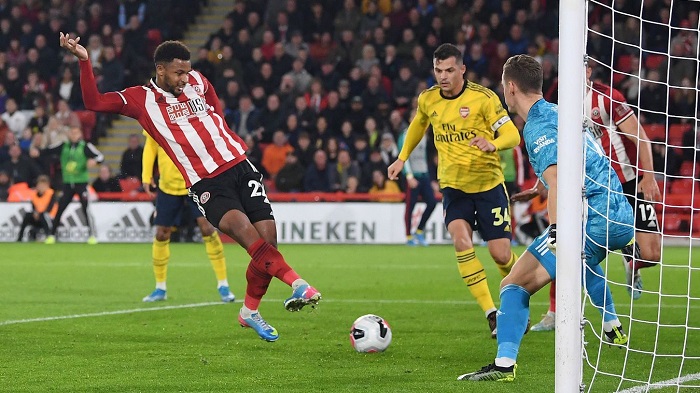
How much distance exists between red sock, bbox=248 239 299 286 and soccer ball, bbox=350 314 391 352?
2.05 ft

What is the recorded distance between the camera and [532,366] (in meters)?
6.63

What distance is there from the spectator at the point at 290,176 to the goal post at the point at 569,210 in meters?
16.4

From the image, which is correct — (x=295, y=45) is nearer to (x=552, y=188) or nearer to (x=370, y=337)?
(x=370, y=337)

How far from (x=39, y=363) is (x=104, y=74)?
61.1 ft

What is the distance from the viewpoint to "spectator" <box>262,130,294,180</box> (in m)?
21.8

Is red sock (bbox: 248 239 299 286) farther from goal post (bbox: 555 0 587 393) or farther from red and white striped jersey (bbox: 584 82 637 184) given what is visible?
goal post (bbox: 555 0 587 393)

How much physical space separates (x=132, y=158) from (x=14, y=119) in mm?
4300

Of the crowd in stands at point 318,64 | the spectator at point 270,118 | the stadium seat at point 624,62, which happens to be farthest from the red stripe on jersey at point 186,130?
the stadium seat at point 624,62

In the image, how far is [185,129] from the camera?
7836 mm

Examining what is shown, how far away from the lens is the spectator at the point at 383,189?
20438 millimetres

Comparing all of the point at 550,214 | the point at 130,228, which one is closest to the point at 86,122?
the point at 130,228

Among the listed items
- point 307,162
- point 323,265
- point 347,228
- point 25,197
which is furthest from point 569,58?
point 25,197

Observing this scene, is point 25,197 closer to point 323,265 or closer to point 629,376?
point 323,265

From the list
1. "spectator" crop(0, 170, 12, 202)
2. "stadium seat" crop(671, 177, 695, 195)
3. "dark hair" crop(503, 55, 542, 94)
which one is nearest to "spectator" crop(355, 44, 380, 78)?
"stadium seat" crop(671, 177, 695, 195)
